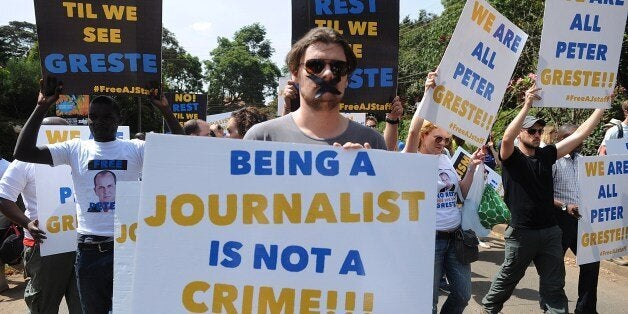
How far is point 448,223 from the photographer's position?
378cm

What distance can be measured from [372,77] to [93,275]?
2.41 m

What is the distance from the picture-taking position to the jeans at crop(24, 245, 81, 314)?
363 cm

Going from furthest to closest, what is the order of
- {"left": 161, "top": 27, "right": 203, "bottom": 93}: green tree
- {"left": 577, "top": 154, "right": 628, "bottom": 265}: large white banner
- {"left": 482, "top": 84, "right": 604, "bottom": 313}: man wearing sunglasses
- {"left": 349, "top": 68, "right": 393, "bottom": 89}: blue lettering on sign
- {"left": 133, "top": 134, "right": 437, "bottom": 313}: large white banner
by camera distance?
{"left": 161, "top": 27, "right": 203, "bottom": 93}: green tree, {"left": 577, "top": 154, "right": 628, "bottom": 265}: large white banner, {"left": 482, "top": 84, "right": 604, "bottom": 313}: man wearing sunglasses, {"left": 349, "top": 68, "right": 393, "bottom": 89}: blue lettering on sign, {"left": 133, "top": 134, "right": 437, "bottom": 313}: large white banner

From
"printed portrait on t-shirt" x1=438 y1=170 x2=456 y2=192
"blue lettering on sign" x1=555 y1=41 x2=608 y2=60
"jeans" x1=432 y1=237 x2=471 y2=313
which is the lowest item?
"jeans" x1=432 y1=237 x2=471 y2=313

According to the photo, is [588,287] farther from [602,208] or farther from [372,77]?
[372,77]

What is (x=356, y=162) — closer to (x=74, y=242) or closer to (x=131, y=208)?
(x=131, y=208)

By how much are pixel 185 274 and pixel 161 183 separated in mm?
348

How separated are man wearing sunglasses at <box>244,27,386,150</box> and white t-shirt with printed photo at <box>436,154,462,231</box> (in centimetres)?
188

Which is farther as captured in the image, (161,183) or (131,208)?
(131,208)

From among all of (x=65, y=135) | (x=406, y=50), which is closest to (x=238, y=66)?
(x=406, y=50)

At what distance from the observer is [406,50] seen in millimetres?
33750

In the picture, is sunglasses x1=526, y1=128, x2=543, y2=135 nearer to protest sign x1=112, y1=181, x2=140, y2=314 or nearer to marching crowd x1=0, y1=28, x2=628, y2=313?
marching crowd x1=0, y1=28, x2=628, y2=313

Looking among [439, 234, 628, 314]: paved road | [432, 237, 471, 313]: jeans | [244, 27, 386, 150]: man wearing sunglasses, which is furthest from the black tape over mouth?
[439, 234, 628, 314]: paved road

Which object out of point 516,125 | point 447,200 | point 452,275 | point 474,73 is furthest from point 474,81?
point 452,275
